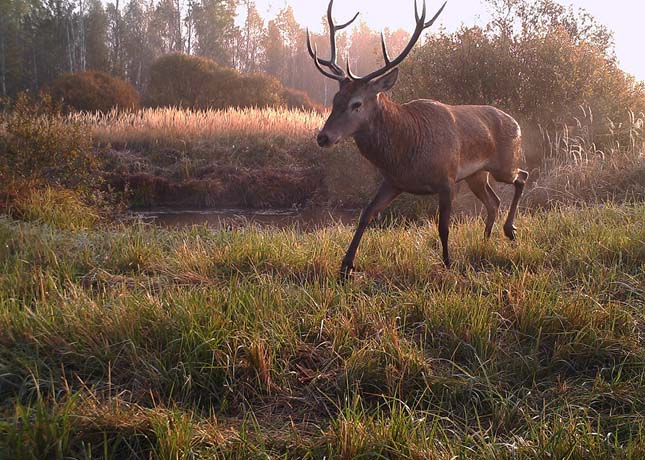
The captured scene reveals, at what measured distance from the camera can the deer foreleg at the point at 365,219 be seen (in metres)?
4.64

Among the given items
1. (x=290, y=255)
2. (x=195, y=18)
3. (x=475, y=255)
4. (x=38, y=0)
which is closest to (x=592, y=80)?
(x=475, y=255)

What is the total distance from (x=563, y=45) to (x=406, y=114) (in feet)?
24.2

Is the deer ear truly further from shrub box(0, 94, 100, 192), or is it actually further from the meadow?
shrub box(0, 94, 100, 192)

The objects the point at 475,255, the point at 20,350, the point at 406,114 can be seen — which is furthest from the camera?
the point at 475,255

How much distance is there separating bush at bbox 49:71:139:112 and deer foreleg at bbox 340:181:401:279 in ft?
55.7

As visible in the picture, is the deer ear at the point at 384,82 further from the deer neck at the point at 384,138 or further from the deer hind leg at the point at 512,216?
the deer hind leg at the point at 512,216

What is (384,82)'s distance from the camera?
461 cm

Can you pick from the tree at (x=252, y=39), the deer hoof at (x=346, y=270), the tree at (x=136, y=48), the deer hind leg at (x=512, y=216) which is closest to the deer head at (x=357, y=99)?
the deer hoof at (x=346, y=270)

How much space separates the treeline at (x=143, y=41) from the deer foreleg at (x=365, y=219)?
2461cm

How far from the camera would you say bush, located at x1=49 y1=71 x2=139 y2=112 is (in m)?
20.4

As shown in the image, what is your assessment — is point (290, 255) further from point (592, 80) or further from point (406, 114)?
point (592, 80)

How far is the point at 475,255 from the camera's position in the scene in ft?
17.1

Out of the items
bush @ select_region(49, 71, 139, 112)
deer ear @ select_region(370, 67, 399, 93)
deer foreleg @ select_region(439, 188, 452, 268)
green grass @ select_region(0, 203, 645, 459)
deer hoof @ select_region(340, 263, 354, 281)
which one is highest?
bush @ select_region(49, 71, 139, 112)

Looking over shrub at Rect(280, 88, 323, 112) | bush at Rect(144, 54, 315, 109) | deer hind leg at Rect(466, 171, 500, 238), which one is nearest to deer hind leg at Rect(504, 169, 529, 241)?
deer hind leg at Rect(466, 171, 500, 238)
